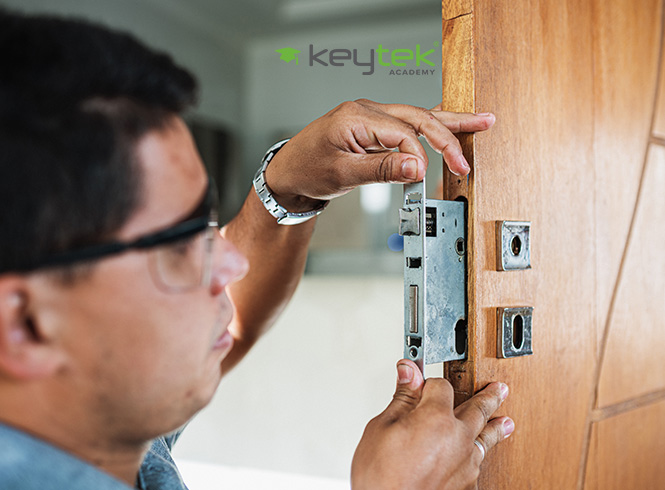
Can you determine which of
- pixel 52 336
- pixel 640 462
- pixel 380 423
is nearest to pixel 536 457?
pixel 380 423

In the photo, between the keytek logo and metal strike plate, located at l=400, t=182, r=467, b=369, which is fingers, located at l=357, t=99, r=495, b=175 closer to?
metal strike plate, located at l=400, t=182, r=467, b=369

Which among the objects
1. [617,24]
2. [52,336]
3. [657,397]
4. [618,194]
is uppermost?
[617,24]

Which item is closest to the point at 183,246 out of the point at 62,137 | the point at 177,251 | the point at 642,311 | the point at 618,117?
the point at 177,251

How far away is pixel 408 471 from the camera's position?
0.58 m

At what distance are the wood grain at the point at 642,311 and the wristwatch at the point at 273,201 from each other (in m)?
0.53

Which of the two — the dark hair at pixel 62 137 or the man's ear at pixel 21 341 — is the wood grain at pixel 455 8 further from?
the man's ear at pixel 21 341

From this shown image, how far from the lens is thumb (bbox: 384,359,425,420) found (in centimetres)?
65

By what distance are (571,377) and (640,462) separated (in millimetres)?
399

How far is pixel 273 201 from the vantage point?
3.18 feet

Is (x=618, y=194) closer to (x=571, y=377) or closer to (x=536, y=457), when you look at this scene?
(x=571, y=377)

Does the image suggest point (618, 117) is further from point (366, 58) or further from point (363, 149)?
point (366, 58)

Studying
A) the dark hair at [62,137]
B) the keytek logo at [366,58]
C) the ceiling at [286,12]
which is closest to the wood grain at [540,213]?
the dark hair at [62,137]

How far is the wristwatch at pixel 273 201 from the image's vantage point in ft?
3.18

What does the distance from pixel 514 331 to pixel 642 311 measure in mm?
474
